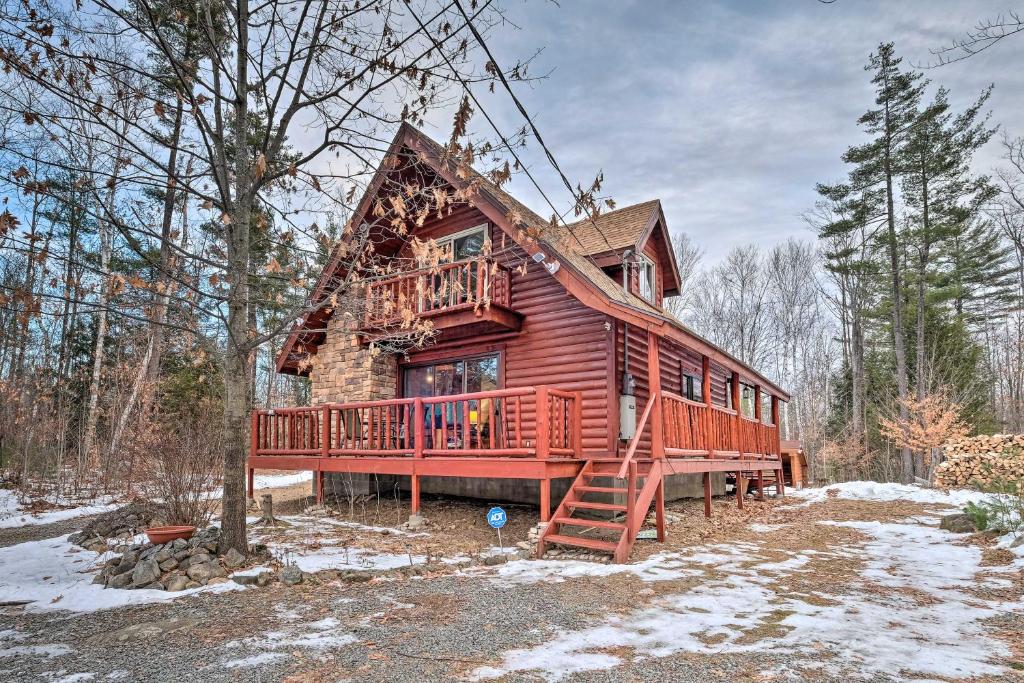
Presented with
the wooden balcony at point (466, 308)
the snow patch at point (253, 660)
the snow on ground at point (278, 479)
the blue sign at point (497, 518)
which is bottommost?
the snow on ground at point (278, 479)

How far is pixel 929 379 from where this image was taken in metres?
18.4

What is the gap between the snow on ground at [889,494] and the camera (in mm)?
12367

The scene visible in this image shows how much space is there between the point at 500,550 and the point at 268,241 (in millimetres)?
4815

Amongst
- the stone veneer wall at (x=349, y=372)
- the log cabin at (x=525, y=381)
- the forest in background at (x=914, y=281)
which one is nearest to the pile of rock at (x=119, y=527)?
the log cabin at (x=525, y=381)

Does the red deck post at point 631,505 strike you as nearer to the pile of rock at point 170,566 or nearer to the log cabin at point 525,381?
the log cabin at point 525,381

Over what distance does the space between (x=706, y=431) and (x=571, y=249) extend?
13.8 feet

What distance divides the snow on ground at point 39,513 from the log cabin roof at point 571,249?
448 cm

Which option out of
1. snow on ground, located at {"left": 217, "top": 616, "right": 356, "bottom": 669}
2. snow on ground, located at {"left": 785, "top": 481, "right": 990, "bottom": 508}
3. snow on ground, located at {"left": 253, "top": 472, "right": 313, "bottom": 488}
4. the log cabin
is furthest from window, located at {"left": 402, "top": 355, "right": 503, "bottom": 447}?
snow on ground, located at {"left": 253, "top": 472, "right": 313, "bottom": 488}

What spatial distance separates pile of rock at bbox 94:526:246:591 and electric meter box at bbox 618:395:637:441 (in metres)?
6.02

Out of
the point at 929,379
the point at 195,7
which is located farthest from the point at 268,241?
the point at 929,379

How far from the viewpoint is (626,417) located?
9.55 metres

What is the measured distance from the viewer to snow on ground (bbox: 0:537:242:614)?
191 inches

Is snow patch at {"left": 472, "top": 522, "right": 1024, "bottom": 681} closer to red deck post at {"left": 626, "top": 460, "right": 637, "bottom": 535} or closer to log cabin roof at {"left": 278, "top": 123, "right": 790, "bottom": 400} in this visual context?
red deck post at {"left": 626, "top": 460, "right": 637, "bottom": 535}

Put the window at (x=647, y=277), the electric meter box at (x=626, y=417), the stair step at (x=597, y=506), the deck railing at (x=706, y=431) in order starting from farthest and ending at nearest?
the window at (x=647, y=277), the electric meter box at (x=626, y=417), the deck railing at (x=706, y=431), the stair step at (x=597, y=506)
